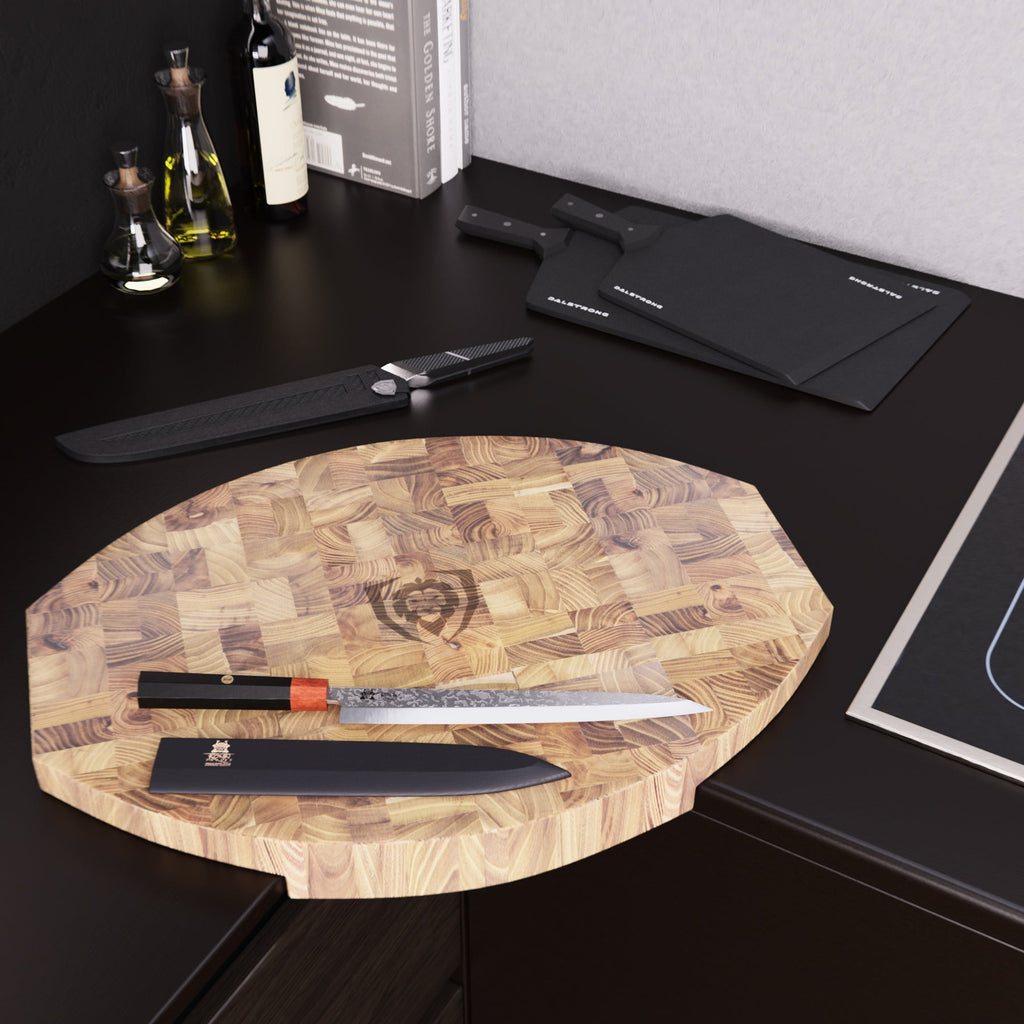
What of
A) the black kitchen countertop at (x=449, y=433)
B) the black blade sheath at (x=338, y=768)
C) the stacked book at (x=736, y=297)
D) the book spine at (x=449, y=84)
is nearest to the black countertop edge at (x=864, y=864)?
the black kitchen countertop at (x=449, y=433)

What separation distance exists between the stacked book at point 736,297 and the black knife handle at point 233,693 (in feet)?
1.78

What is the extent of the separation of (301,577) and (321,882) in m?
0.23

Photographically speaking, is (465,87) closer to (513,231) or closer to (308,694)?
(513,231)

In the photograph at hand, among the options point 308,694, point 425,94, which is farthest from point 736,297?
point 308,694

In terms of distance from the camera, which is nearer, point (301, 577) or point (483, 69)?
point (301, 577)

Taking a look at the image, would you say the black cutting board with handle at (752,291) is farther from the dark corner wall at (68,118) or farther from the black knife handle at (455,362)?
the dark corner wall at (68,118)

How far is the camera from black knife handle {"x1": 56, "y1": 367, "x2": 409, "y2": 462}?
926 mm

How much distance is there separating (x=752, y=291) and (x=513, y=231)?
0.28 metres

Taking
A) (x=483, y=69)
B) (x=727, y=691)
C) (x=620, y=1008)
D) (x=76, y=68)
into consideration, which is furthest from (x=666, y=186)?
(x=620, y=1008)

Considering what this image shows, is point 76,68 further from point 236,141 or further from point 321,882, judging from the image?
point 321,882

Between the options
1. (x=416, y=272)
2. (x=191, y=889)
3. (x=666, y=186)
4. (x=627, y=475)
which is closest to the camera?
(x=191, y=889)

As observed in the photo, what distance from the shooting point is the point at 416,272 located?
3.91 feet

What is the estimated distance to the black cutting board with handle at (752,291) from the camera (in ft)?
3.44

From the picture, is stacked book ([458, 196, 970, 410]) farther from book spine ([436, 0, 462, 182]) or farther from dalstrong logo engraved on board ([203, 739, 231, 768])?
dalstrong logo engraved on board ([203, 739, 231, 768])
